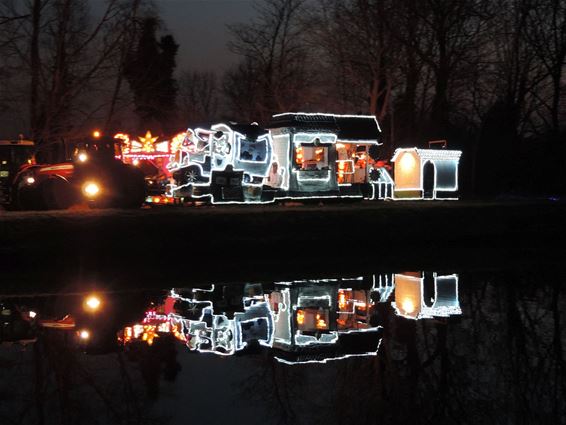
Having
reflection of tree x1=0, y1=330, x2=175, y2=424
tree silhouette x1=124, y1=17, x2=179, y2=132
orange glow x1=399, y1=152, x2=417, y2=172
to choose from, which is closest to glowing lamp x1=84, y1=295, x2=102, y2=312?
reflection of tree x1=0, y1=330, x2=175, y2=424

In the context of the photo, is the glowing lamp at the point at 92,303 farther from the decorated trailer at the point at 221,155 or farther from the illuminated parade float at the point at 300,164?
the illuminated parade float at the point at 300,164

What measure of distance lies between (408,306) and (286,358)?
3.58m

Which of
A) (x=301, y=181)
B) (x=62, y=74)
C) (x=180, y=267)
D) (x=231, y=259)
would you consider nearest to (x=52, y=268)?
(x=180, y=267)

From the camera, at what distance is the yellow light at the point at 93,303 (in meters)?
11.3

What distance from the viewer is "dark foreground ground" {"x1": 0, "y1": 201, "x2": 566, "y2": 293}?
16188 millimetres

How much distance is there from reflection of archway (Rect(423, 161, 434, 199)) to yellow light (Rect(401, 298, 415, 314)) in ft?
68.2

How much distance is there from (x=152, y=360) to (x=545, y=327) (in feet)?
17.7

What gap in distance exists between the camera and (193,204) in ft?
90.6

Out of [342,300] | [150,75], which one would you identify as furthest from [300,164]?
[150,75]

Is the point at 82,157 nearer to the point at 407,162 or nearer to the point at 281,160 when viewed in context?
the point at 281,160

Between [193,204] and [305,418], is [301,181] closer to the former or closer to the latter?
[193,204]

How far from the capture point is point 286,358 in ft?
26.6

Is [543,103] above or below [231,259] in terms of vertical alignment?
above

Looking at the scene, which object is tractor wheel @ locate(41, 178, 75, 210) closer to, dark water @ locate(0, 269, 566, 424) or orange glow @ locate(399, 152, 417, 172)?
dark water @ locate(0, 269, 566, 424)
